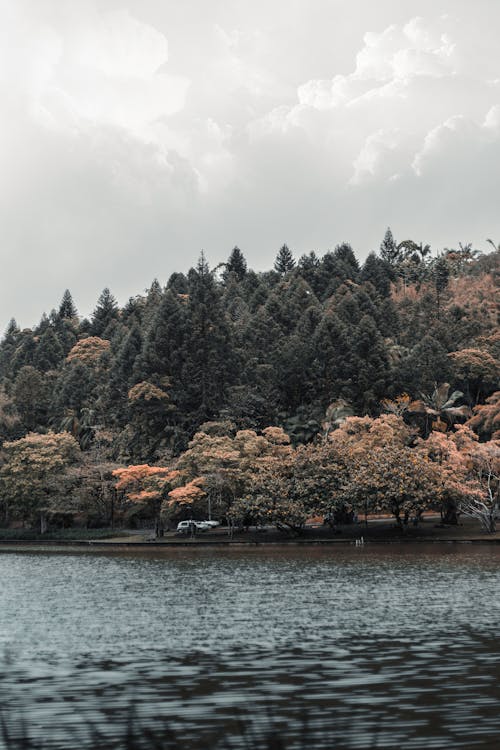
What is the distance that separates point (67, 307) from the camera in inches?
7101

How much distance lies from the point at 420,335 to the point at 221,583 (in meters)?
75.9

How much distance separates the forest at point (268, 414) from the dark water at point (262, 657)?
1041 inches

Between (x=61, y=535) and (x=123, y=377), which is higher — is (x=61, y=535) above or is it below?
below

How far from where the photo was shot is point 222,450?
243 feet

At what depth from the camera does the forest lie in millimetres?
66500

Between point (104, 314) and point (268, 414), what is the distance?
73363 millimetres

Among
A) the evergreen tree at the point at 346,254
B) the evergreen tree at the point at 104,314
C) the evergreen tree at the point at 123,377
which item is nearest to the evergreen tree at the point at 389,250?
the evergreen tree at the point at 346,254

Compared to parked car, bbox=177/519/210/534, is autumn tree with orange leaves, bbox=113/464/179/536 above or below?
above

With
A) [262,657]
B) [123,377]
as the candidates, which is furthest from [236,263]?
[262,657]

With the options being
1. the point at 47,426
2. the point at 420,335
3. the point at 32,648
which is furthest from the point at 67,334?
the point at 32,648

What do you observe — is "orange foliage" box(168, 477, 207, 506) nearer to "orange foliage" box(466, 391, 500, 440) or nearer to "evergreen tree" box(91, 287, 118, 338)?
"orange foliage" box(466, 391, 500, 440)

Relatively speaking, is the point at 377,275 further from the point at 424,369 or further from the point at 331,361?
the point at 424,369

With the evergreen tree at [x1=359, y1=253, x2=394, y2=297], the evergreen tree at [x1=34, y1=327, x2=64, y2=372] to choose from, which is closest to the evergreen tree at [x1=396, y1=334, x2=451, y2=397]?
the evergreen tree at [x1=359, y1=253, x2=394, y2=297]

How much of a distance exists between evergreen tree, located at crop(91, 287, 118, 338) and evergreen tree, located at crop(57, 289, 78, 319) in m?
19.7
